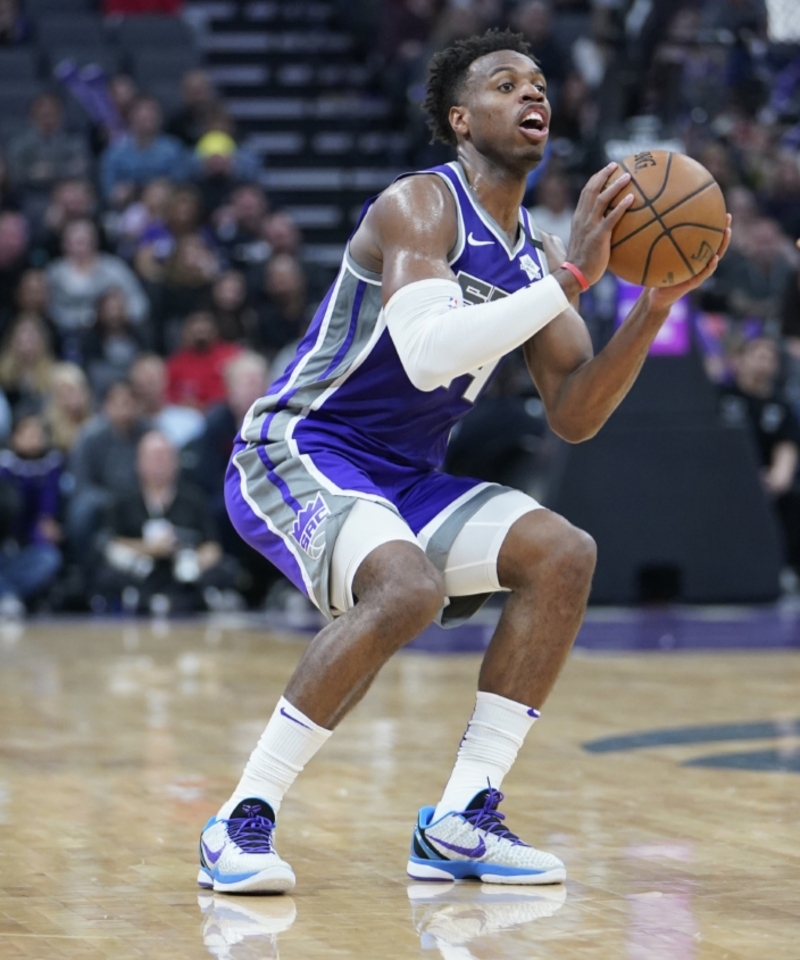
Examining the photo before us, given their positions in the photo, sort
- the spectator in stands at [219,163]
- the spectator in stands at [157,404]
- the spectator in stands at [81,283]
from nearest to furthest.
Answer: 1. the spectator in stands at [157,404]
2. the spectator in stands at [81,283]
3. the spectator in stands at [219,163]

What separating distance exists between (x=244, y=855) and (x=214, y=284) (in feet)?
28.8

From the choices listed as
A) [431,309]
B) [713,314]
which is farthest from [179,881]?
[713,314]

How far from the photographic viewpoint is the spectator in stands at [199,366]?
11.6 meters

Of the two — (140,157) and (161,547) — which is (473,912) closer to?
(161,547)

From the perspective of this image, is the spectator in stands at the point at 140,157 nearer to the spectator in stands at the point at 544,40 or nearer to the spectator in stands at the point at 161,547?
the spectator in stands at the point at 544,40

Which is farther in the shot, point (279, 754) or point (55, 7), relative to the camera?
point (55, 7)

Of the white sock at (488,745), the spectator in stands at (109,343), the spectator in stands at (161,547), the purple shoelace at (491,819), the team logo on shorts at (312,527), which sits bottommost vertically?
the spectator in stands at (161,547)

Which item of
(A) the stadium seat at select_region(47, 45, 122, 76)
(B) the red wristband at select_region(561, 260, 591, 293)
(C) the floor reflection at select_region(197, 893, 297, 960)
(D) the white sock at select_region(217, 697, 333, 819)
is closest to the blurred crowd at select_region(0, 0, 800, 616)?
(A) the stadium seat at select_region(47, 45, 122, 76)

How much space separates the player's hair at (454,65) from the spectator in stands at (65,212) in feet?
26.9

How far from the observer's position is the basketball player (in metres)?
3.77

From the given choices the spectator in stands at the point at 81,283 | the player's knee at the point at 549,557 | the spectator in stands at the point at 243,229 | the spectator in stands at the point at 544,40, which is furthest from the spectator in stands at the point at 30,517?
the player's knee at the point at 549,557

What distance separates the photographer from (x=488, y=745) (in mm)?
4016

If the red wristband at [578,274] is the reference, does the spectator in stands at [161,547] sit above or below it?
below

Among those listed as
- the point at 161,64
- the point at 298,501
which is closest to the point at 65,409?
the point at 161,64
